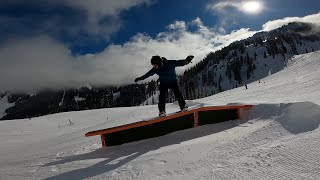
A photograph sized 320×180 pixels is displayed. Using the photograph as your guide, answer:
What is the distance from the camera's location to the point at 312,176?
4.65 meters

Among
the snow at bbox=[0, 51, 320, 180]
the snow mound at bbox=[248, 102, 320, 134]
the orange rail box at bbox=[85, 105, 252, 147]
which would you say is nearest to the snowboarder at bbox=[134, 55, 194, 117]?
the orange rail box at bbox=[85, 105, 252, 147]

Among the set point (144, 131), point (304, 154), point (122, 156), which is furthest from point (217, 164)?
point (144, 131)

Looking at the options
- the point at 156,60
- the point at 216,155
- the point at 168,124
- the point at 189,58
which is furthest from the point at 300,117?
the point at 156,60

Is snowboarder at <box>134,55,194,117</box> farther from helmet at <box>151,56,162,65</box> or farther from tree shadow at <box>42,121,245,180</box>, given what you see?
tree shadow at <box>42,121,245,180</box>

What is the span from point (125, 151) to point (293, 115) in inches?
160

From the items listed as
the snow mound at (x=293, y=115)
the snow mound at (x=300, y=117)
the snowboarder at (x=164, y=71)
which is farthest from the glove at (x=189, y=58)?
the snow mound at (x=300, y=117)

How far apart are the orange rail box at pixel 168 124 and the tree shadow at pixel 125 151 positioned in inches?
7.9

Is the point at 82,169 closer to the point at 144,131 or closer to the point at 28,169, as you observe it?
the point at 28,169

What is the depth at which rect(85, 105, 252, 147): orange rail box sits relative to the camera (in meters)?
9.07

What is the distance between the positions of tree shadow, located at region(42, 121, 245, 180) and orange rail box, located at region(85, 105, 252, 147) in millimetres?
202

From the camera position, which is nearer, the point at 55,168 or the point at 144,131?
the point at 55,168

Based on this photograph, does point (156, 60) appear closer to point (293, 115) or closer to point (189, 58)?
point (189, 58)

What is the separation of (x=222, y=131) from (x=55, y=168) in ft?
13.7

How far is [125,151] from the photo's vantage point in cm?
817
